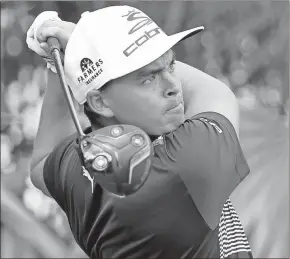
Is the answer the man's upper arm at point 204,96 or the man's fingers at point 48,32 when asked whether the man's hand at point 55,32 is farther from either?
the man's upper arm at point 204,96

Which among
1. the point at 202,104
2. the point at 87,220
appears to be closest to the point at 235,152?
the point at 202,104

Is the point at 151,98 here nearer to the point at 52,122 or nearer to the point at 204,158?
the point at 204,158

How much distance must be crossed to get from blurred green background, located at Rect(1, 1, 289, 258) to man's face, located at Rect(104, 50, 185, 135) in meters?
0.29

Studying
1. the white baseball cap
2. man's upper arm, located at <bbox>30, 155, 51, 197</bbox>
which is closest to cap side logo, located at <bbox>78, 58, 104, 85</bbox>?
the white baseball cap

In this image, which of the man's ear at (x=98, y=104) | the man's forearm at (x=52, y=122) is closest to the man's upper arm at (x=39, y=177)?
the man's forearm at (x=52, y=122)

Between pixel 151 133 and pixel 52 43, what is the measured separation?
0.26 m

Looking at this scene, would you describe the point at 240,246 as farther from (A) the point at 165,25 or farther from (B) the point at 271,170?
(A) the point at 165,25

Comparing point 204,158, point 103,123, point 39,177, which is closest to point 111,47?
point 103,123

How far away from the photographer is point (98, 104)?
1.23 m

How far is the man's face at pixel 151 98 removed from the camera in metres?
1.20

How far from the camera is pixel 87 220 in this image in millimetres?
1293

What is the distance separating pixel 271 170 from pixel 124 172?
553mm

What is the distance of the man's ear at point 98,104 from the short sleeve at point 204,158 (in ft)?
0.40

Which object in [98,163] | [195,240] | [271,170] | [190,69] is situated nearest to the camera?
[98,163]
